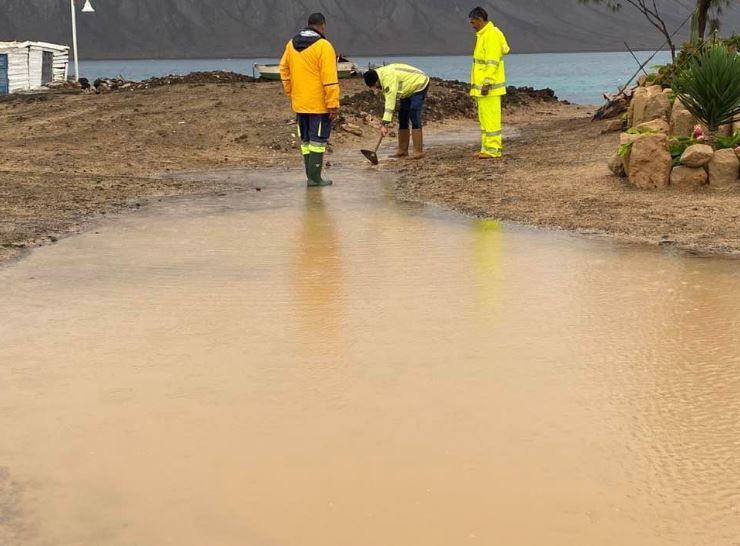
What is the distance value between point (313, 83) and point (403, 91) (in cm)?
203

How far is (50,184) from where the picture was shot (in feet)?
35.5

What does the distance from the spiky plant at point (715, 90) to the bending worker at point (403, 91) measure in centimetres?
309

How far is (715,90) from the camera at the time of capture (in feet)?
34.4

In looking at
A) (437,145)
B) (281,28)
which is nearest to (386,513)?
(437,145)

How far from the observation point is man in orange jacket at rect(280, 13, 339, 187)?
34.7ft

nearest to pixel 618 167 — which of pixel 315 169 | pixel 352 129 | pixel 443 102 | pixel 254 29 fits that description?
pixel 315 169

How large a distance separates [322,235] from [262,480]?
4666 millimetres

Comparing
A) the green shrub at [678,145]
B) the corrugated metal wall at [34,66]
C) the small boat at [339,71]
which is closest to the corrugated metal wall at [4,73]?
the corrugated metal wall at [34,66]

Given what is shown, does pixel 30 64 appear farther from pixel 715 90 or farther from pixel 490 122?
pixel 715 90

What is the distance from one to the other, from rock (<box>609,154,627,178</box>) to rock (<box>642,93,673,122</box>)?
2.76m

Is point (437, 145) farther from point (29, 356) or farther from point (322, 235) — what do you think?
point (29, 356)

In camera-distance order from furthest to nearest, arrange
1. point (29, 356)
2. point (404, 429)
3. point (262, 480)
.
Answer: point (29, 356) → point (404, 429) → point (262, 480)

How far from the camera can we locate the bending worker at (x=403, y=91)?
39.7 ft

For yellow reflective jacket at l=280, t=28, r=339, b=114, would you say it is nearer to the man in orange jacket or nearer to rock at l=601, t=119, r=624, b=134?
the man in orange jacket
